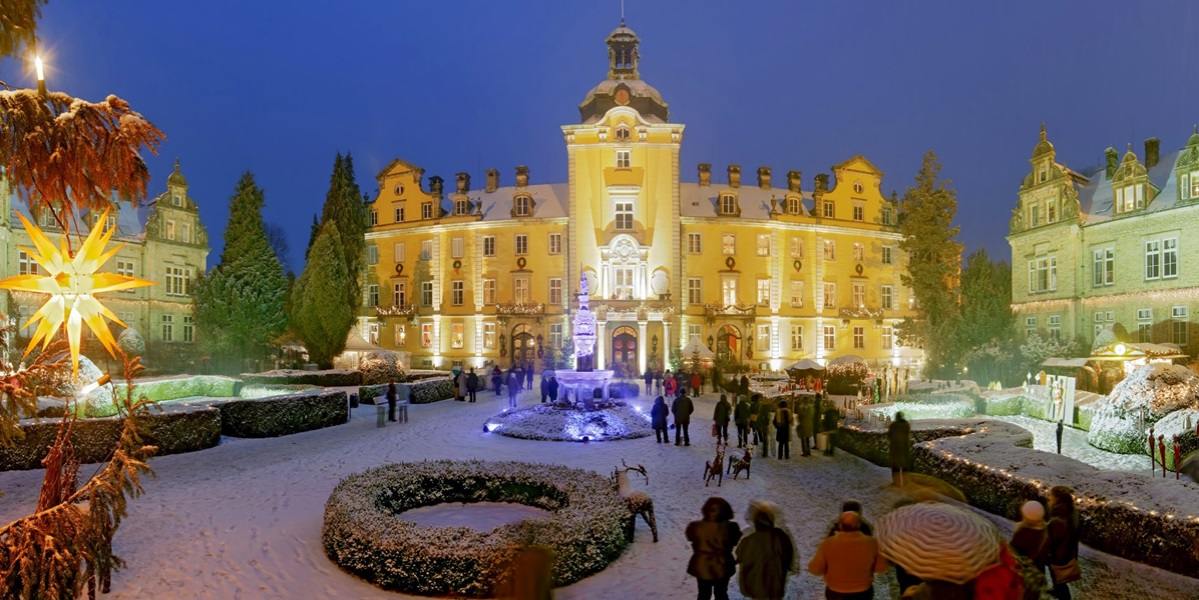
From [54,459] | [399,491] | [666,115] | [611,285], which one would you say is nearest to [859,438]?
[399,491]

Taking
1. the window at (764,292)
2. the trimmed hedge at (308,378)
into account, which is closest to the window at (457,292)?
the trimmed hedge at (308,378)

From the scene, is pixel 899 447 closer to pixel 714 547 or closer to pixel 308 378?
pixel 714 547

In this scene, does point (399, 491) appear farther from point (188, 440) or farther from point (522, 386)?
point (522, 386)

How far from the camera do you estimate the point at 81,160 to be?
4.59m

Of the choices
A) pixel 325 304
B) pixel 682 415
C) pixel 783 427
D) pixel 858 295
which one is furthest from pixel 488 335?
pixel 783 427

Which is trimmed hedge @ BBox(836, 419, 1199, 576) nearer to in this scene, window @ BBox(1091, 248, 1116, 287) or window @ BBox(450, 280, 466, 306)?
window @ BBox(1091, 248, 1116, 287)

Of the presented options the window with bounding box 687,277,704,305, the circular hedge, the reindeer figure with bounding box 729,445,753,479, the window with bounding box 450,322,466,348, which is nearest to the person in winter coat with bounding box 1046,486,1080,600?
the circular hedge

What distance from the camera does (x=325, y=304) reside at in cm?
3841

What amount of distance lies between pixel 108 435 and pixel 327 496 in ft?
22.5

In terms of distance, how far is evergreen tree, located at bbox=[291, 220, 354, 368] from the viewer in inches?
1513

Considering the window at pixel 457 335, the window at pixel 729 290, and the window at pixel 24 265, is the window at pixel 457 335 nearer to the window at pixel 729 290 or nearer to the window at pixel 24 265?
the window at pixel 729 290

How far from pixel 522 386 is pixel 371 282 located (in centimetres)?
2105

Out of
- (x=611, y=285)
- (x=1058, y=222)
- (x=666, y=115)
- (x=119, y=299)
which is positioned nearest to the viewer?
(x=1058, y=222)

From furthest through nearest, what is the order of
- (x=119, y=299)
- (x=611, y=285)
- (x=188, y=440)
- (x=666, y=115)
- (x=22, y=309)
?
(x=666, y=115) < (x=611, y=285) < (x=119, y=299) < (x=22, y=309) < (x=188, y=440)
